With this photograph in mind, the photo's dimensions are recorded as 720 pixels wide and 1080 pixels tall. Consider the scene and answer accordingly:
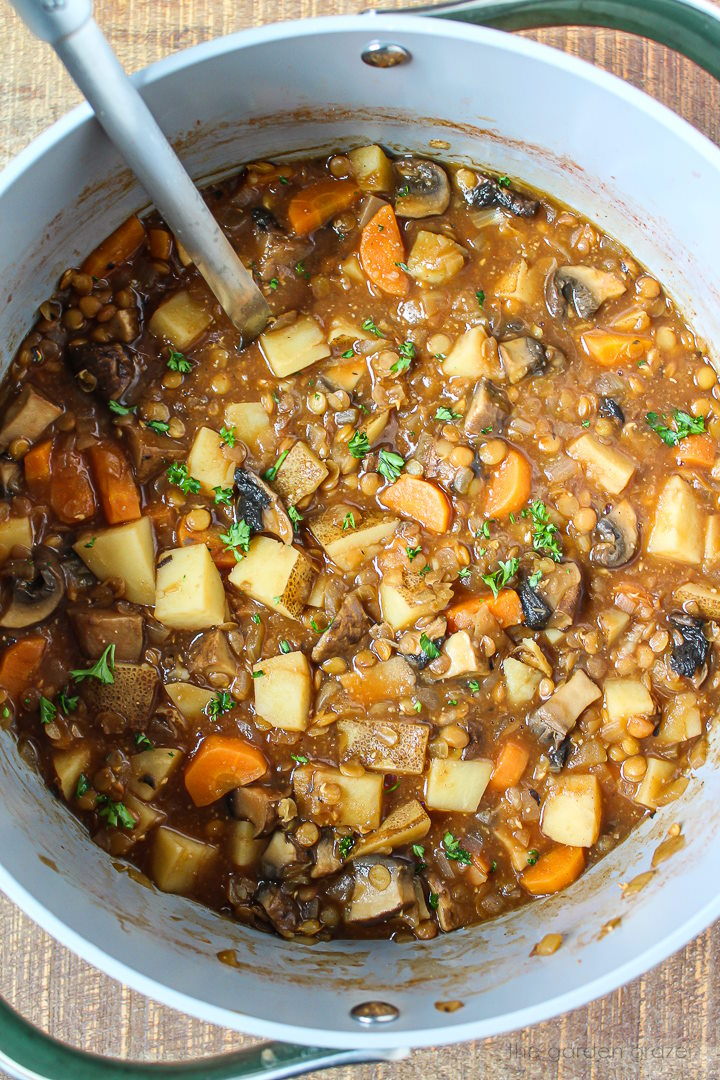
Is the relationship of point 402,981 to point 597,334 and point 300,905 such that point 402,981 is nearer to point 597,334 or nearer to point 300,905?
point 300,905

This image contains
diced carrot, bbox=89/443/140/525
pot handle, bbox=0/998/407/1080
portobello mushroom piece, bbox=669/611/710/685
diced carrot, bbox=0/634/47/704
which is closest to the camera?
pot handle, bbox=0/998/407/1080

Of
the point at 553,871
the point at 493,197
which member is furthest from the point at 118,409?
the point at 553,871

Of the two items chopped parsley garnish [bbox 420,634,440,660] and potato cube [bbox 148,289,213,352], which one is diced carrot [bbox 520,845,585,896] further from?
potato cube [bbox 148,289,213,352]

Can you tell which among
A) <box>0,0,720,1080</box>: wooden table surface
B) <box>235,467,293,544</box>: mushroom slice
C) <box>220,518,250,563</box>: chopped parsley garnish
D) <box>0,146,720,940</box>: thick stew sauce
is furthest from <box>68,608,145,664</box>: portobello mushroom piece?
<box>0,0,720,1080</box>: wooden table surface

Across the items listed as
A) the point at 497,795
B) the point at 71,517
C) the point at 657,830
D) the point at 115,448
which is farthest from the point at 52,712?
the point at 657,830

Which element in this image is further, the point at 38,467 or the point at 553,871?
the point at 553,871

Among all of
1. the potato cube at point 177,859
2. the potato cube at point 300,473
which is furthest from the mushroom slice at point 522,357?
the potato cube at point 177,859

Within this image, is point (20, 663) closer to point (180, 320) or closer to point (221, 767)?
point (221, 767)
